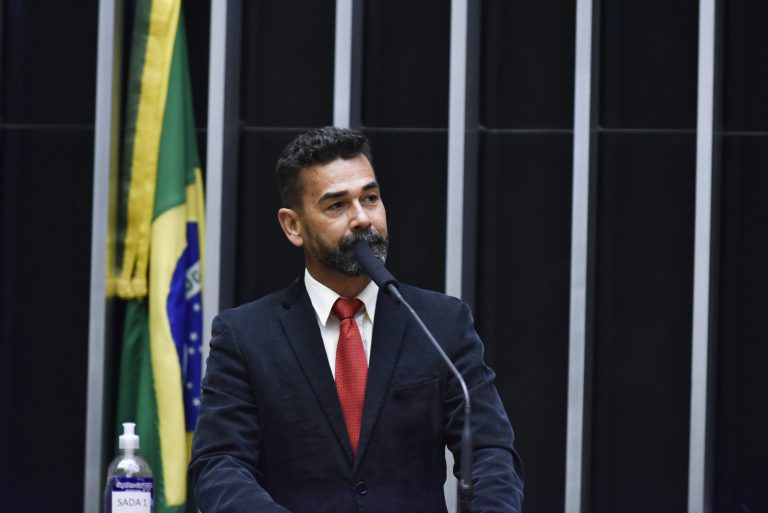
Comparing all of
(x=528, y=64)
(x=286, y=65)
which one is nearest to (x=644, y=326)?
(x=528, y=64)

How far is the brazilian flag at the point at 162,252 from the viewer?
520 cm

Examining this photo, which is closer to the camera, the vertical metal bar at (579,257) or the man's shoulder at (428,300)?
the man's shoulder at (428,300)

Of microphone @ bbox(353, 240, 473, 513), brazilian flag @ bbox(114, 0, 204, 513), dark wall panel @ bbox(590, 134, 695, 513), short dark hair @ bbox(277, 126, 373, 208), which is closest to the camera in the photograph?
microphone @ bbox(353, 240, 473, 513)

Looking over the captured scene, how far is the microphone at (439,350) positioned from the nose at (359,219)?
0.04 m

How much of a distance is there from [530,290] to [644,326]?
468mm

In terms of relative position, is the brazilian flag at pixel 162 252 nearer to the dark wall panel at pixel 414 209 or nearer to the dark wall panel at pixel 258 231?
the dark wall panel at pixel 258 231

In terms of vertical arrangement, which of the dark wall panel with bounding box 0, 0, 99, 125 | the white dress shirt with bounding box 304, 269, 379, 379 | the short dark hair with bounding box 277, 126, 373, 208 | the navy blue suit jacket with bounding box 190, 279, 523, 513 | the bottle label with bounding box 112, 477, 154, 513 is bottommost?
the bottle label with bounding box 112, 477, 154, 513

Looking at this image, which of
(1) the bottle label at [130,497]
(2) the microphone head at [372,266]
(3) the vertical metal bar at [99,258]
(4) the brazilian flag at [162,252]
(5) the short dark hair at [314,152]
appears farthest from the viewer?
(3) the vertical metal bar at [99,258]

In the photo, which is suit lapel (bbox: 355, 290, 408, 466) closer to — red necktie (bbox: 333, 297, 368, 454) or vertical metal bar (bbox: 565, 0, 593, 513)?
red necktie (bbox: 333, 297, 368, 454)

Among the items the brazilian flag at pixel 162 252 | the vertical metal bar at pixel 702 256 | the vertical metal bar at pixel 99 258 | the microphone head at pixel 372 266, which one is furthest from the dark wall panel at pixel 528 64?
the microphone head at pixel 372 266

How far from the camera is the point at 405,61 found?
5.54m

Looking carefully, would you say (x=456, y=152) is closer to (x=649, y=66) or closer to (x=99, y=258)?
(x=649, y=66)

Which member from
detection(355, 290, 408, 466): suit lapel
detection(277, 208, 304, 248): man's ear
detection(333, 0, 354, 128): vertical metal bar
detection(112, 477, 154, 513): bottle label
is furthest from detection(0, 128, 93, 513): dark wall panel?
detection(355, 290, 408, 466): suit lapel

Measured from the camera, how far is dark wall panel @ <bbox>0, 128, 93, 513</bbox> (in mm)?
5535
